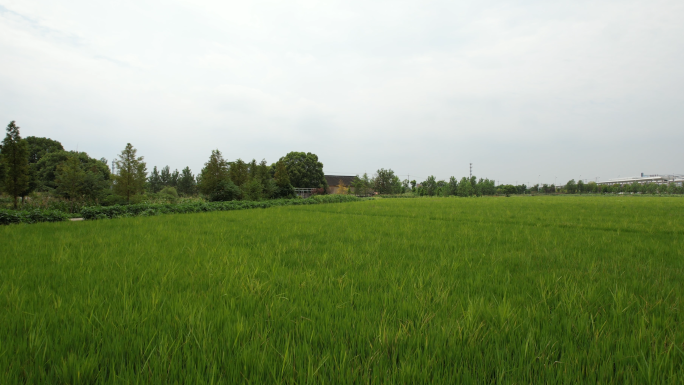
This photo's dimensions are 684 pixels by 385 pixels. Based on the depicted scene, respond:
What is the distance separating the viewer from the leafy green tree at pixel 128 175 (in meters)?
16.1

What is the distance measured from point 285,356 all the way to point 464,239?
4.84 m

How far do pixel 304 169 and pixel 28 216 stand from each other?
39907mm

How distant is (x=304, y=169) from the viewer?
47.8 meters

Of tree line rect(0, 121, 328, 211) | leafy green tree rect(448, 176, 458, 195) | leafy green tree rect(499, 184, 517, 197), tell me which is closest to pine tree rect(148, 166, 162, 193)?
tree line rect(0, 121, 328, 211)

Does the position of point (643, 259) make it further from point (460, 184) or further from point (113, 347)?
point (460, 184)

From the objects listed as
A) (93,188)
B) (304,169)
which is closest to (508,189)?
(304,169)

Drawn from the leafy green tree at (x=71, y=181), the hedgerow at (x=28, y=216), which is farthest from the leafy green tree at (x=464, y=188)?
the hedgerow at (x=28, y=216)

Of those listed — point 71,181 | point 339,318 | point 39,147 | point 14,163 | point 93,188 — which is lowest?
point 339,318

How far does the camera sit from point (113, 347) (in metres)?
1.60

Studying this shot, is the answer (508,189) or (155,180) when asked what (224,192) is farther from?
(508,189)

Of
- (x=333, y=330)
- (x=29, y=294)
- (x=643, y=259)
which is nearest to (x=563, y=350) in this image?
(x=333, y=330)

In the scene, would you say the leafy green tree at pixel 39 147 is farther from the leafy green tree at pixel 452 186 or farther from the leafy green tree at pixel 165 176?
→ the leafy green tree at pixel 452 186

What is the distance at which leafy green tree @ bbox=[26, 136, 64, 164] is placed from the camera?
1535 inches

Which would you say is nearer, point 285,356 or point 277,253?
Result: point 285,356
